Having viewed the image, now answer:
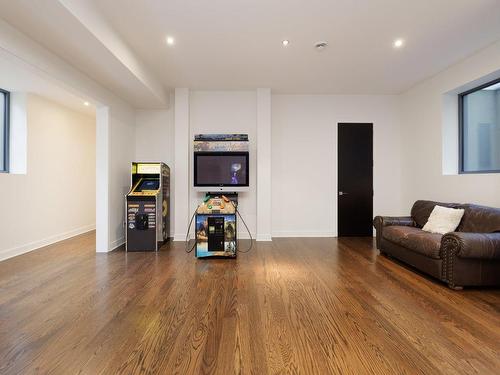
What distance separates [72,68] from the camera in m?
3.46

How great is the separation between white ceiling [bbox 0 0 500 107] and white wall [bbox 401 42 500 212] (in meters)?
0.23

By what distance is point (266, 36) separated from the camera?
3.29 metres

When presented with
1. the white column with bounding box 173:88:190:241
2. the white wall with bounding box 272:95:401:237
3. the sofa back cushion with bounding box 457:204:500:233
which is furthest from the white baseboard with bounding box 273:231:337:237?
the sofa back cushion with bounding box 457:204:500:233

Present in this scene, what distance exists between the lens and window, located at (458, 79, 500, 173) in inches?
147

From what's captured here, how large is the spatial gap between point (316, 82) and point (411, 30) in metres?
1.81

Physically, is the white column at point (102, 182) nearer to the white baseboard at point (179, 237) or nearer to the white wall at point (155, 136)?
the white wall at point (155, 136)

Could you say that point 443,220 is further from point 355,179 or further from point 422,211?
point 355,179

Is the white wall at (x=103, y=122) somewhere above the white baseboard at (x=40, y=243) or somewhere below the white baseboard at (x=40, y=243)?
above

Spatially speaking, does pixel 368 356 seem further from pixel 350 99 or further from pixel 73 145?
pixel 73 145

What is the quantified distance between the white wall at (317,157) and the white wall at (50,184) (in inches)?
170

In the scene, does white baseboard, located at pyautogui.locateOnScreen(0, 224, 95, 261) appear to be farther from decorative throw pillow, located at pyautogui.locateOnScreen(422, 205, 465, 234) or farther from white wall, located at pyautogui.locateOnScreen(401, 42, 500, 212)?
white wall, located at pyautogui.locateOnScreen(401, 42, 500, 212)

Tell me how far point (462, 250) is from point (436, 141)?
2.48 m

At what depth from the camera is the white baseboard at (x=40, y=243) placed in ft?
13.0

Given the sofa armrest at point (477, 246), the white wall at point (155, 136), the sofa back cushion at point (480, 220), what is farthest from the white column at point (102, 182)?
the sofa back cushion at point (480, 220)
